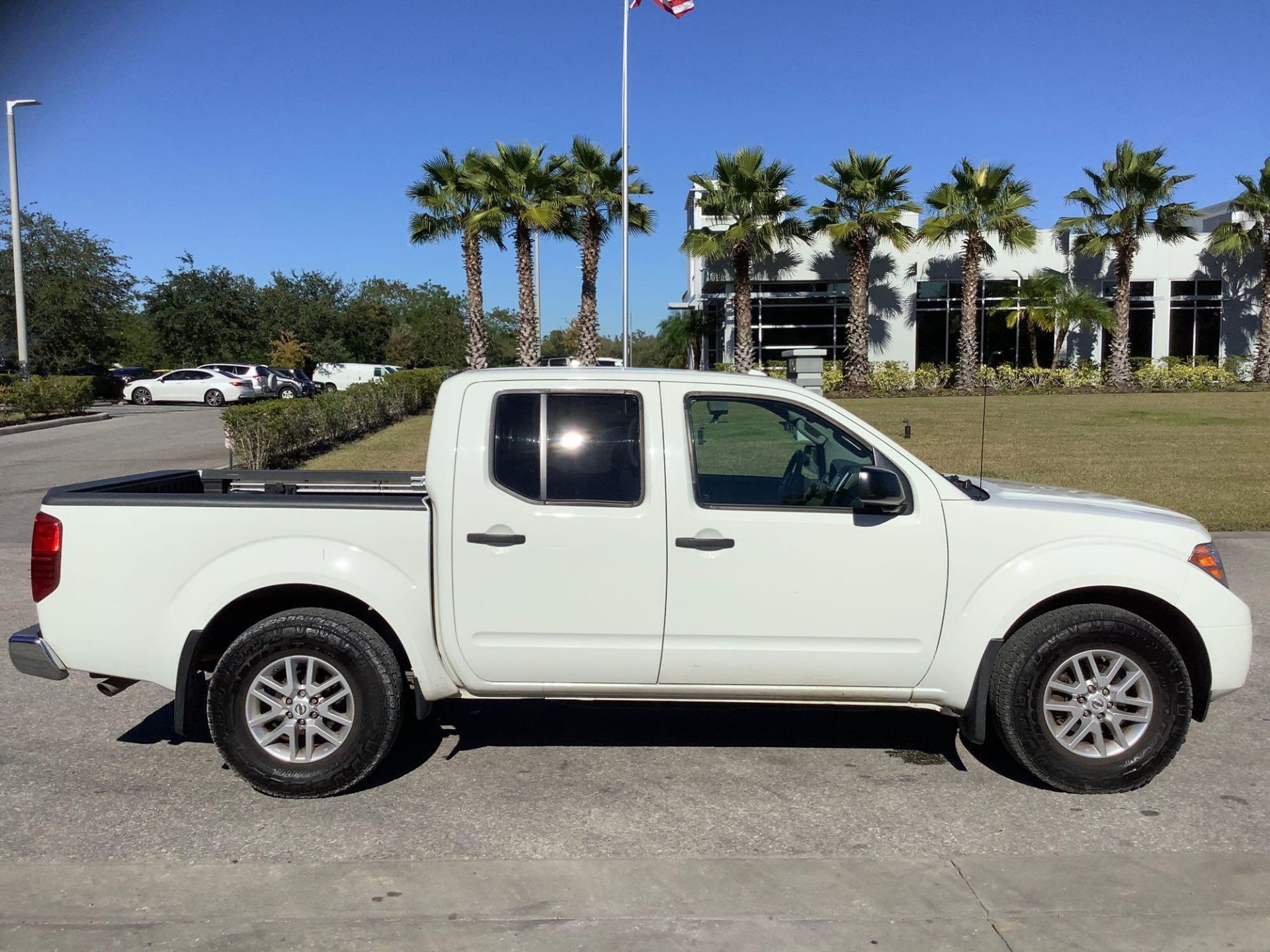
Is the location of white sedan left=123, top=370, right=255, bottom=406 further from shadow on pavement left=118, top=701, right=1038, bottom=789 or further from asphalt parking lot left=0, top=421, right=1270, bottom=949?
shadow on pavement left=118, top=701, right=1038, bottom=789

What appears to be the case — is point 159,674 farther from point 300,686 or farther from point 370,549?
point 370,549

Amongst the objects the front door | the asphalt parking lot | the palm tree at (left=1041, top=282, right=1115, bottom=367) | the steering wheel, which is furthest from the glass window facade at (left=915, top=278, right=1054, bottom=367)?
the front door

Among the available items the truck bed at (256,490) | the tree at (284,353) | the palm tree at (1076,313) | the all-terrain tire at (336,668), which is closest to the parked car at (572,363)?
the truck bed at (256,490)

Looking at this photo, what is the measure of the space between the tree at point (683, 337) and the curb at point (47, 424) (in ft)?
59.0

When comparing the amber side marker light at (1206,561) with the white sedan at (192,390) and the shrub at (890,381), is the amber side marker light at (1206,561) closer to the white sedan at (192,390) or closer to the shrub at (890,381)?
the shrub at (890,381)

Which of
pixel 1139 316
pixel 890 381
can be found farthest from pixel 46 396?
pixel 1139 316

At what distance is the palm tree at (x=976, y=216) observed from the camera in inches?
1396

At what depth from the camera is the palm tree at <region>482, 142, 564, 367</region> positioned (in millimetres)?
33250

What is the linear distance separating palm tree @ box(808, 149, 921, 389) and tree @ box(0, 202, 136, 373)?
2572 centimetres

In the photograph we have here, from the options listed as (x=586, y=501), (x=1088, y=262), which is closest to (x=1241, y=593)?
(x=586, y=501)

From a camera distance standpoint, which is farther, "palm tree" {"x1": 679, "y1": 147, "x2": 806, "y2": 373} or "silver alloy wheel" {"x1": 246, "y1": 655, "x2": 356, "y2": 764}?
"palm tree" {"x1": 679, "y1": 147, "x2": 806, "y2": 373}

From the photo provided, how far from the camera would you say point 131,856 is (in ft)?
13.0

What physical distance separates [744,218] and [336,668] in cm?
3195

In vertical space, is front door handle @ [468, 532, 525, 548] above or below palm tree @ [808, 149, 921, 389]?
below
